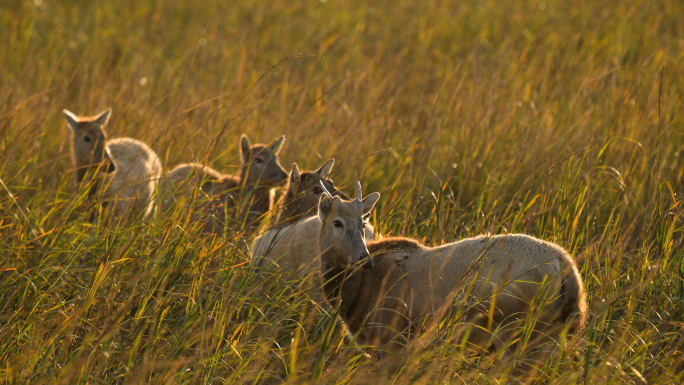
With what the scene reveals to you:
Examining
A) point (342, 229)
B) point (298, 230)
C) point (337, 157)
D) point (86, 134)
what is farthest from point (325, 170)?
point (86, 134)

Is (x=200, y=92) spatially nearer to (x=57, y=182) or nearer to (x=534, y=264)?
(x=57, y=182)

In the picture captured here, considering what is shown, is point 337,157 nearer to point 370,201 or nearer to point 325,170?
point 325,170

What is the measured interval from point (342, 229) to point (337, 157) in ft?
7.24

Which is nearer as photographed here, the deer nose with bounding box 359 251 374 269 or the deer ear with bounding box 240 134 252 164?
the deer nose with bounding box 359 251 374 269

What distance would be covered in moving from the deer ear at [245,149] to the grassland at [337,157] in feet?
0.82

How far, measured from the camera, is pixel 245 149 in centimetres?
662

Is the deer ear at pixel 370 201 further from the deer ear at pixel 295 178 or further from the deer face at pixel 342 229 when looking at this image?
the deer ear at pixel 295 178

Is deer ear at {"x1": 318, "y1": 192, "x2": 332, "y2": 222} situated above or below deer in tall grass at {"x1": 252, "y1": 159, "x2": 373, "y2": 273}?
above

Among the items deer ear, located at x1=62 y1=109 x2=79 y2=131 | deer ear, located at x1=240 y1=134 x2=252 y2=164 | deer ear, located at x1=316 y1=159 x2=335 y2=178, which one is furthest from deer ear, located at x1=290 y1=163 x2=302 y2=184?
deer ear, located at x1=62 y1=109 x2=79 y2=131

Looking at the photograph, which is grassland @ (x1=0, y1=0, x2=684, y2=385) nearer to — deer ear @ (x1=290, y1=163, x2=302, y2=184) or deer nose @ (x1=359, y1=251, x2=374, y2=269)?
deer nose @ (x1=359, y1=251, x2=374, y2=269)

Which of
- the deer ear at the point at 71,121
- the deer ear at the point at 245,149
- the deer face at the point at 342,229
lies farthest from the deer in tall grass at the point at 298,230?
the deer ear at the point at 71,121

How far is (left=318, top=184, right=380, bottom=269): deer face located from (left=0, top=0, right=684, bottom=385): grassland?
32 centimetres

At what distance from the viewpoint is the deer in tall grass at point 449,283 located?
140 inches

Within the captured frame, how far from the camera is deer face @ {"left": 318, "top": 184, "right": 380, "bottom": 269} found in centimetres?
427
